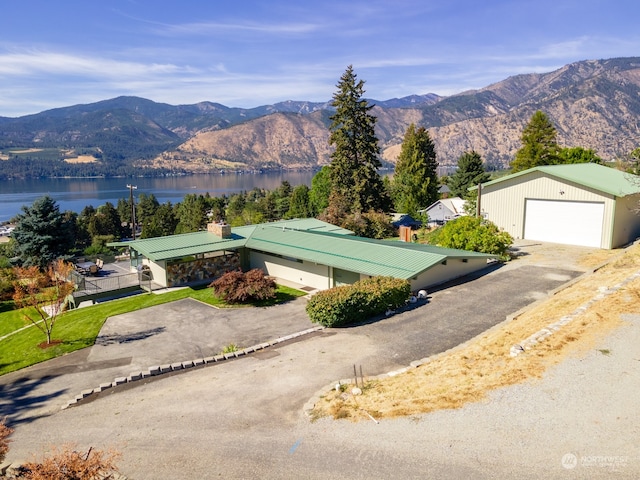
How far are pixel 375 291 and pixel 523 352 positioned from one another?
7.33 m

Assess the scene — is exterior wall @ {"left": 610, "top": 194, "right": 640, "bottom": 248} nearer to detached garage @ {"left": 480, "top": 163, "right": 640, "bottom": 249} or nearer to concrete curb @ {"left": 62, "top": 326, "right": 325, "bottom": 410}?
detached garage @ {"left": 480, "top": 163, "right": 640, "bottom": 249}

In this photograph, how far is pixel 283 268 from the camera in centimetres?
2848

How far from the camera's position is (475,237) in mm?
27875

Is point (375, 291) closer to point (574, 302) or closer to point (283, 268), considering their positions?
point (574, 302)

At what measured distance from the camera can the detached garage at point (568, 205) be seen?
28766 mm

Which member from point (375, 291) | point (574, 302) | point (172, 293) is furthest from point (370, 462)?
point (172, 293)

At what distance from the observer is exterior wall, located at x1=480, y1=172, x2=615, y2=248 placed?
28.7 meters

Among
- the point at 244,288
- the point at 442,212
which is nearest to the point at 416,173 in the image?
the point at 442,212

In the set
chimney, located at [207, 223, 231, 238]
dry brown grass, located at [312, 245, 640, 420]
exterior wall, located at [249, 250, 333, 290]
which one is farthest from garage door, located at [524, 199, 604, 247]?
chimney, located at [207, 223, 231, 238]

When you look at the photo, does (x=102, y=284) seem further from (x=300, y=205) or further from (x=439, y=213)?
(x=300, y=205)

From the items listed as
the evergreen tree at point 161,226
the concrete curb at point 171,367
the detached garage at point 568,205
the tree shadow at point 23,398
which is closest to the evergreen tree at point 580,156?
the detached garage at point 568,205

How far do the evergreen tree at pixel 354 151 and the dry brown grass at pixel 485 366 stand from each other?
28.5m

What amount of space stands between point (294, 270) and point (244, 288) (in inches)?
206

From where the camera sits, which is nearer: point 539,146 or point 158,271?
point 158,271
